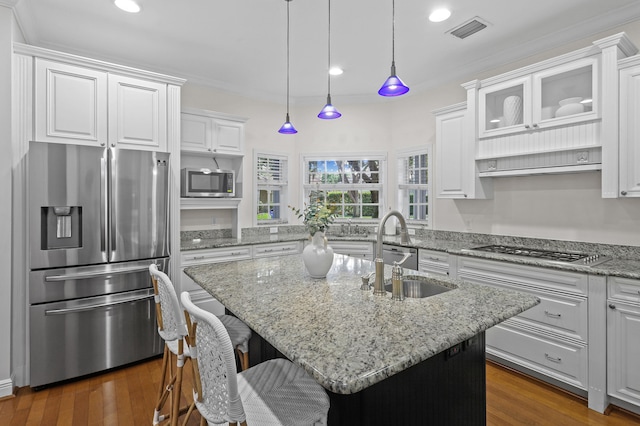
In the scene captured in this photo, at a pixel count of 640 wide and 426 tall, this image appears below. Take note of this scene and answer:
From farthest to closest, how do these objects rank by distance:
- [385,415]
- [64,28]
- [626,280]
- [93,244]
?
[64,28] → [93,244] → [626,280] → [385,415]

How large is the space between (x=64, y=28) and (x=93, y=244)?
1.91 metres

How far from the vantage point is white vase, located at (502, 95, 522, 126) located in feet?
10.4

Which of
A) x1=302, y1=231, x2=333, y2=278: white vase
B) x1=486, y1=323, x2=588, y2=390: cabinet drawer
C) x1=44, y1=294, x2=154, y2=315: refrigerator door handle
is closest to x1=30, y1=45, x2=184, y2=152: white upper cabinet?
x1=44, y1=294, x2=154, y2=315: refrigerator door handle

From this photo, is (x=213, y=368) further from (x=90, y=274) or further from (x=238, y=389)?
(x=90, y=274)

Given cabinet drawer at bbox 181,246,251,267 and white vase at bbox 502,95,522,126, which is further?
cabinet drawer at bbox 181,246,251,267

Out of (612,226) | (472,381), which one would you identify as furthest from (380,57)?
(472,381)

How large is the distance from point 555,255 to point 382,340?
239 centimetres

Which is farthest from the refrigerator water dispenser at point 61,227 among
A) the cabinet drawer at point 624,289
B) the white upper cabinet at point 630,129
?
the white upper cabinet at point 630,129

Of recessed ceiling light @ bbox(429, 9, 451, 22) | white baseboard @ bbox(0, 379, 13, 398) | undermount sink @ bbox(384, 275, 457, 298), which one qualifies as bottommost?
white baseboard @ bbox(0, 379, 13, 398)

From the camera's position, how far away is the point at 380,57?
11.9 feet

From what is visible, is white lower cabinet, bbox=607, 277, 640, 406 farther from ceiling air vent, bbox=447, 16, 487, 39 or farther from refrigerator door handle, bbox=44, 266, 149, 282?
refrigerator door handle, bbox=44, 266, 149, 282

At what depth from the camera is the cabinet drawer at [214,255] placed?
141 inches

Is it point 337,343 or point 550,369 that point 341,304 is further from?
point 550,369

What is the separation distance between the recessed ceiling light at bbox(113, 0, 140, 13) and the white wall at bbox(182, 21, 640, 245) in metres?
1.46
